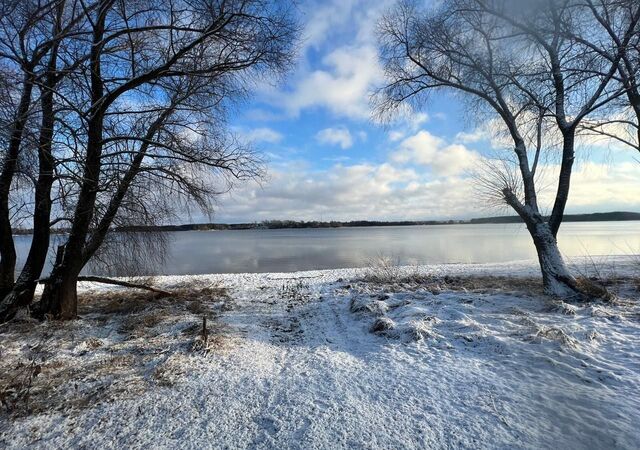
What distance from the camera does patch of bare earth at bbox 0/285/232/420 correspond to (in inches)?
155

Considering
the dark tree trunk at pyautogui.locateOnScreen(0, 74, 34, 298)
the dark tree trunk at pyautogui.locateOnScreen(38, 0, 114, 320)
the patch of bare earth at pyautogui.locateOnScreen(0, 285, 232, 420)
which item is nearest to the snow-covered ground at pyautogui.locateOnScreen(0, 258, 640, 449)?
the patch of bare earth at pyautogui.locateOnScreen(0, 285, 232, 420)

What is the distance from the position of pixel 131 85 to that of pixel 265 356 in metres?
5.35

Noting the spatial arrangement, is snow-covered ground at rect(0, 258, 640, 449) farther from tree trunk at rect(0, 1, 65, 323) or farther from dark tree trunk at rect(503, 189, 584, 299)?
dark tree trunk at rect(503, 189, 584, 299)

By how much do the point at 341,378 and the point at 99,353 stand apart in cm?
362

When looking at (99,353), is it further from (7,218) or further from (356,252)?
(356,252)

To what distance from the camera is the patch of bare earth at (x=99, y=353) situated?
3.94 m

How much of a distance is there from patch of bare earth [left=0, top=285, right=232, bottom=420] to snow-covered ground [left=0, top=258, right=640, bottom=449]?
0.10ft

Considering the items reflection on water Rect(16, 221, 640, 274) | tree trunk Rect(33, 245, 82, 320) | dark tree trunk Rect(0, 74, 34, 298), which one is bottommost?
reflection on water Rect(16, 221, 640, 274)

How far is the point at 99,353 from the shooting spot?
17.0 ft

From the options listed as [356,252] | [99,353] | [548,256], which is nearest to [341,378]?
[99,353]

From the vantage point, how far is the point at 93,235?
7047 mm

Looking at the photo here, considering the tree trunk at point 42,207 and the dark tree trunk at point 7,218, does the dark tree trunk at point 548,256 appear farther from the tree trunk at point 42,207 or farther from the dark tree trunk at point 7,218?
the dark tree trunk at point 7,218

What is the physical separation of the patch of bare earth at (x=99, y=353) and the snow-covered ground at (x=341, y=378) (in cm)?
3

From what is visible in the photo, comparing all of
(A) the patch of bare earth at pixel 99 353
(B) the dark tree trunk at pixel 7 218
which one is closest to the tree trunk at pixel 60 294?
(A) the patch of bare earth at pixel 99 353
